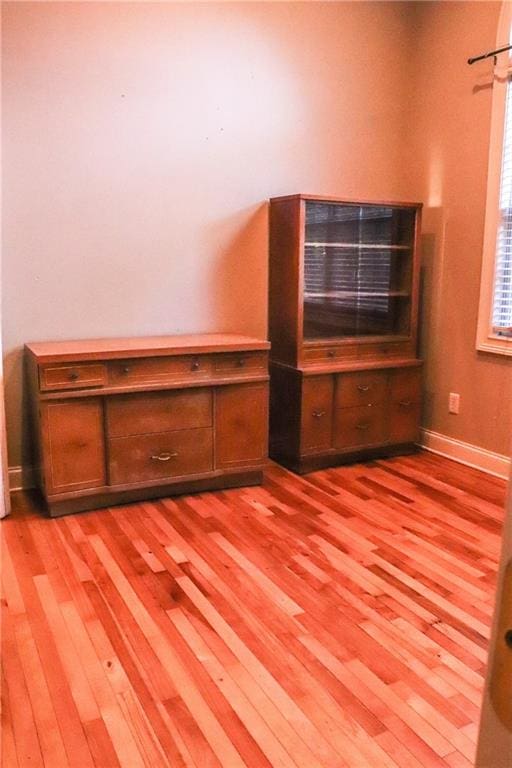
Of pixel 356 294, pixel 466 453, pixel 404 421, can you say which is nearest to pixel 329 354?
pixel 356 294

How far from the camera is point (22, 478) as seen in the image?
A: 10.9ft

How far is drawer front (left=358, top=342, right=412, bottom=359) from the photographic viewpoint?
148 inches

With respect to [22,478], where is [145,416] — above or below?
above

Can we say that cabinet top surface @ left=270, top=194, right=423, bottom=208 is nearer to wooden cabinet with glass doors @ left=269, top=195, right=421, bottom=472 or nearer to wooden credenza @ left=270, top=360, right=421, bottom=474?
wooden cabinet with glass doors @ left=269, top=195, right=421, bottom=472

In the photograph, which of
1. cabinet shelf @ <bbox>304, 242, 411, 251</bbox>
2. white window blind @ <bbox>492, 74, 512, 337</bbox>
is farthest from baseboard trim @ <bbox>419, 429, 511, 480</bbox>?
cabinet shelf @ <bbox>304, 242, 411, 251</bbox>

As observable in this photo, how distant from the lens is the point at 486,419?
12.2 feet

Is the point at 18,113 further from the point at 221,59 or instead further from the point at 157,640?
the point at 157,640

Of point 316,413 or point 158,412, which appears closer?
point 158,412

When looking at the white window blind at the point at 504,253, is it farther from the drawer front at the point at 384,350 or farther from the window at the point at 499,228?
the drawer front at the point at 384,350

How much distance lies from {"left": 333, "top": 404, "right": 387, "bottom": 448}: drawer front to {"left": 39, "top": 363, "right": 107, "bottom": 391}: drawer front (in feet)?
4.51

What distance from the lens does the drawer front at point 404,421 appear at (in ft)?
12.7

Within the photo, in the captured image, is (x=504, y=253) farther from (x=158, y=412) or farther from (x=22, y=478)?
(x=22, y=478)

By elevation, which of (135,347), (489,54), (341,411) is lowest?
(341,411)

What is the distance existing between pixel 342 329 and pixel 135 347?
4.29 feet
